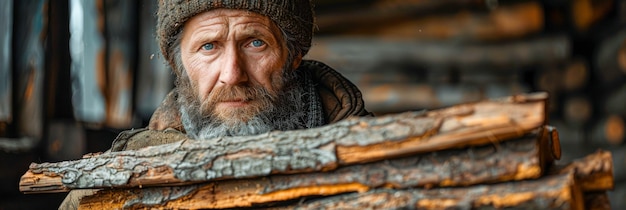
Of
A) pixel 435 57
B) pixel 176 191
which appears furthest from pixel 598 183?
pixel 435 57

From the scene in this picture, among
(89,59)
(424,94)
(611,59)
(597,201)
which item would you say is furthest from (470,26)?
(597,201)

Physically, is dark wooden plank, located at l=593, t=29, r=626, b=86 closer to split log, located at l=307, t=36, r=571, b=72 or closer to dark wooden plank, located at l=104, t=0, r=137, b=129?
split log, located at l=307, t=36, r=571, b=72

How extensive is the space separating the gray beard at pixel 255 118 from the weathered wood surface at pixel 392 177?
2.46 feet

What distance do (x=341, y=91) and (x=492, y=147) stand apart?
4.20 ft

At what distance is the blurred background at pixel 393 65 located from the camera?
4223 mm

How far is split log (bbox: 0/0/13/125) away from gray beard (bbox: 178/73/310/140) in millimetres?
2033

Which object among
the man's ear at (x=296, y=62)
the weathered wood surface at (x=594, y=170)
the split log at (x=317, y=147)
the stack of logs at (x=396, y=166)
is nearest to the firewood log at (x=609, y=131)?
the man's ear at (x=296, y=62)

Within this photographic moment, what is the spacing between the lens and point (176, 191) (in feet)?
5.91

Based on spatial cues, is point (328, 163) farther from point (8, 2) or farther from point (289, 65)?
point (8, 2)

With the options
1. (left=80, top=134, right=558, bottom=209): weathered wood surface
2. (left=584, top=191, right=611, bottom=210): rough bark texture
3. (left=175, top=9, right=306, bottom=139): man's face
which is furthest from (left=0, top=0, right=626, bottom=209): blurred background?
(left=80, top=134, right=558, bottom=209): weathered wood surface

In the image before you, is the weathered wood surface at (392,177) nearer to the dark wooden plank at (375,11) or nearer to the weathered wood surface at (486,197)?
the weathered wood surface at (486,197)

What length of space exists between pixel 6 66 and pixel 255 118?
8.22ft

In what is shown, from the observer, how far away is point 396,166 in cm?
154

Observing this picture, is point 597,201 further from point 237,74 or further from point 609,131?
point 609,131
